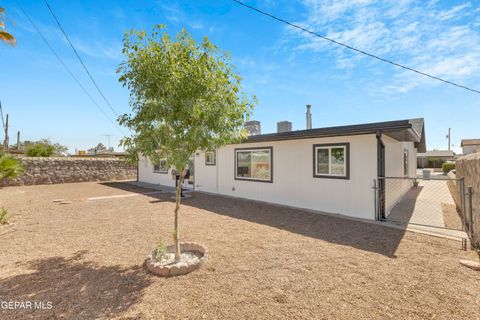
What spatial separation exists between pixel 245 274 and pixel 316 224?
3393 millimetres

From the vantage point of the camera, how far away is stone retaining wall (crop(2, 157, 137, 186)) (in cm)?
1541

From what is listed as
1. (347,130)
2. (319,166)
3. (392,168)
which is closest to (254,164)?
(319,166)

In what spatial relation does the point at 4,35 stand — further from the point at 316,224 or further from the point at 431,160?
the point at 431,160

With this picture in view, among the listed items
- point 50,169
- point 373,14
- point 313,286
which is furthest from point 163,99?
point 50,169

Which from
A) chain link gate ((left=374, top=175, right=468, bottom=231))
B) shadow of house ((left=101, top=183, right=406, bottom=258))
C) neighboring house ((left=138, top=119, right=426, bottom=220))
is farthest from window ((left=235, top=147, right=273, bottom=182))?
chain link gate ((left=374, top=175, right=468, bottom=231))

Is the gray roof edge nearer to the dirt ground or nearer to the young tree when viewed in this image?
the dirt ground

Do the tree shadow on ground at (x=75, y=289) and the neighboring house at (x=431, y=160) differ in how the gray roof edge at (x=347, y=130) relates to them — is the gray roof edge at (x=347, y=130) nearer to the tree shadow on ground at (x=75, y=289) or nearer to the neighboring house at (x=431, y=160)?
the tree shadow on ground at (x=75, y=289)

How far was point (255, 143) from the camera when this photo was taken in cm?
963

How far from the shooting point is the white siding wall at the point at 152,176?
15070 mm

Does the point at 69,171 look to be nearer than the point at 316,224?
No

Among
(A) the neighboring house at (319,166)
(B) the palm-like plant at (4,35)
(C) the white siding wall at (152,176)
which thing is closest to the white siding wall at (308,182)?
(A) the neighboring house at (319,166)

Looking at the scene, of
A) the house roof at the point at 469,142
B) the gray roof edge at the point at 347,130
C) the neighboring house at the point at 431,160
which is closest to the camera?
the gray roof edge at the point at 347,130

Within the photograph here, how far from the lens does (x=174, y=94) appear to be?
10.3 ft

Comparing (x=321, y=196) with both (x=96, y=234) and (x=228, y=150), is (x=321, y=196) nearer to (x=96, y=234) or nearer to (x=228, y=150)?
(x=228, y=150)
